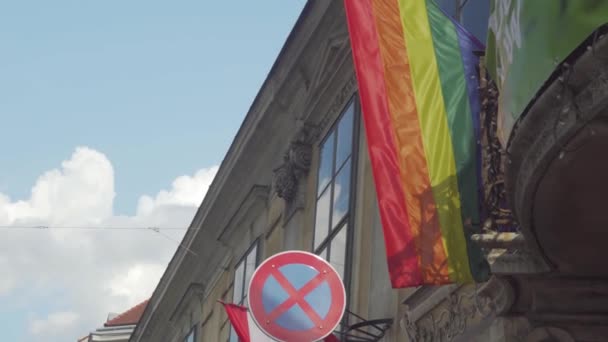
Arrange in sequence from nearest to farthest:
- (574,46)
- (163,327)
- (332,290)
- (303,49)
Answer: (574,46)
(332,290)
(303,49)
(163,327)

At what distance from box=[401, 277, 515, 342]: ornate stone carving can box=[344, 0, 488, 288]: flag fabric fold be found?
0.22 m

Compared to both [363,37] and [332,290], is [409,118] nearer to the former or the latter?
[363,37]

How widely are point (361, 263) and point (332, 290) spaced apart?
147 centimetres

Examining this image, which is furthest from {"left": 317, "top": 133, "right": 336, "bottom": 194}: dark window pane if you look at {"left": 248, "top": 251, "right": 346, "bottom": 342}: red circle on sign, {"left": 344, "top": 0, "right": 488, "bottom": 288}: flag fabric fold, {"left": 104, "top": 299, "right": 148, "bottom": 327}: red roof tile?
{"left": 104, "top": 299, "right": 148, "bottom": 327}: red roof tile

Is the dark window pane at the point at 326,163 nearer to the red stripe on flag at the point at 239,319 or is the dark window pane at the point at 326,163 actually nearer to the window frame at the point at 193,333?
the red stripe on flag at the point at 239,319

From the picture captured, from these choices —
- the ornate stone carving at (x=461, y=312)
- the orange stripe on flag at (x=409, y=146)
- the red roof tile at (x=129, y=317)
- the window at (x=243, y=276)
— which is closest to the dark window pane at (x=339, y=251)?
the ornate stone carving at (x=461, y=312)

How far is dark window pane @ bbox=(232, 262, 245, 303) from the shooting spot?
72.2 ft

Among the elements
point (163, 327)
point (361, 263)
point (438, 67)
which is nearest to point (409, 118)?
point (438, 67)

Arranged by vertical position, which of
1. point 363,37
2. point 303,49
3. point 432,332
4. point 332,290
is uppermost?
point 303,49

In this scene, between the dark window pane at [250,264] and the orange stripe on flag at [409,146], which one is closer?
the orange stripe on flag at [409,146]

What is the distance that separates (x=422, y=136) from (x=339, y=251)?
5.48m

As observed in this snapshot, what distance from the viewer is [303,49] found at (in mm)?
17703

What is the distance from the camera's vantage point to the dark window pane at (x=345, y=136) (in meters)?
15.9

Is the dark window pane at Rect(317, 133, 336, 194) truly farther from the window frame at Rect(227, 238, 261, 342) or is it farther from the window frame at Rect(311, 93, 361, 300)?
the window frame at Rect(227, 238, 261, 342)
